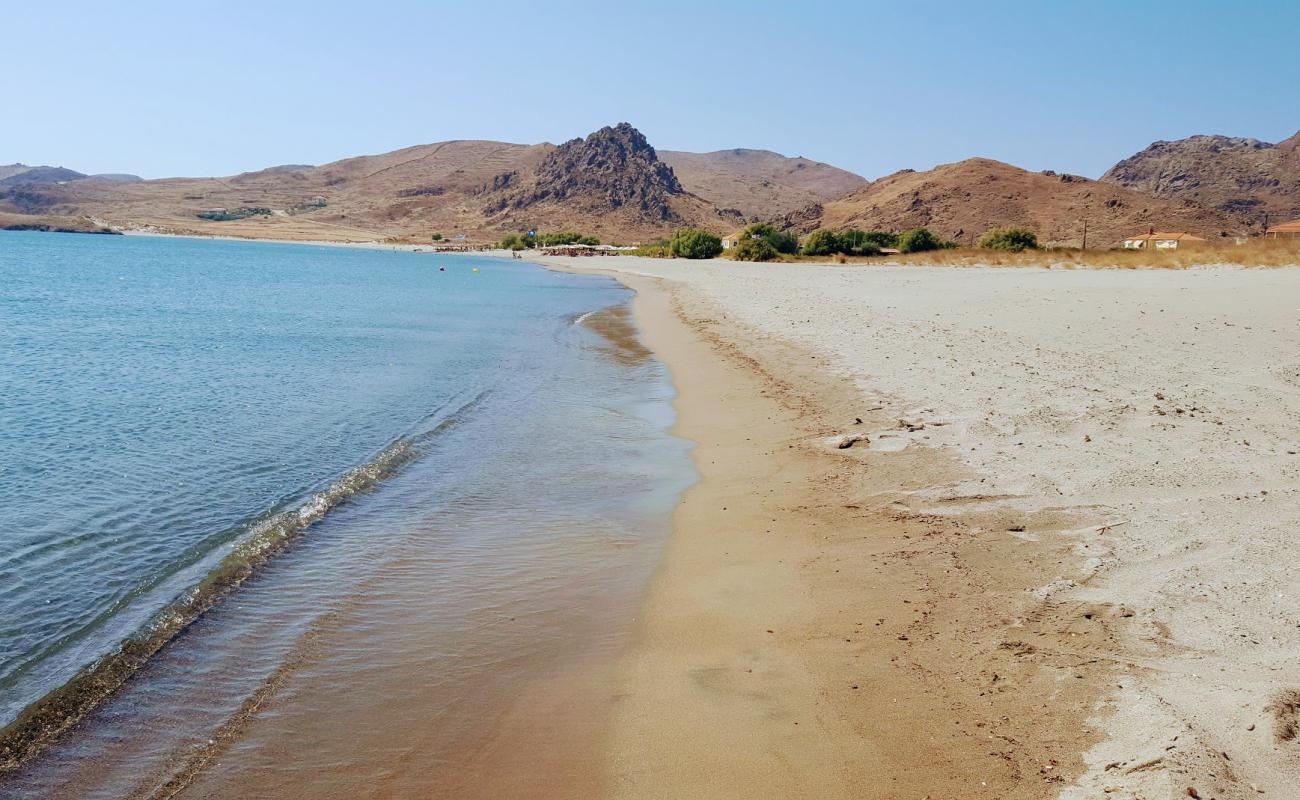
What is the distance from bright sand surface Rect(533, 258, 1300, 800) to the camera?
183 inches

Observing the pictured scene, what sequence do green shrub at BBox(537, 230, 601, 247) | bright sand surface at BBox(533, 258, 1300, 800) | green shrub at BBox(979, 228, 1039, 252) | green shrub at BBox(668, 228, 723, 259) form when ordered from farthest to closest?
1. green shrub at BBox(537, 230, 601, 247)
2. green shrub at BBox(668, 228, 723, 259)
3. green shrub at BBox(979, 228, 1039, 252)
4. bright sand surface at BBox(533, 258, 1300, 800)

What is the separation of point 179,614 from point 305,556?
5.24 feet

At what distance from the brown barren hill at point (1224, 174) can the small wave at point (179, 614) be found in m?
148

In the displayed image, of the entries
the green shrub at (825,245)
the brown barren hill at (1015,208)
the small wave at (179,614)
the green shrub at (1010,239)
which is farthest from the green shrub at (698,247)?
the small wave at (179,614)

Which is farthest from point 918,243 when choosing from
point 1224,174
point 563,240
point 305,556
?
point 1224,174

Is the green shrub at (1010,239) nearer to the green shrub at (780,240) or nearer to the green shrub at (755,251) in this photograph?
the green shrub at (755,251)

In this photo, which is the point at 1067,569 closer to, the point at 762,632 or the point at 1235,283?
the point at 762,632

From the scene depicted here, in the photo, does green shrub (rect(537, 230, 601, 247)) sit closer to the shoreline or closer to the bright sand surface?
the bright sand surface

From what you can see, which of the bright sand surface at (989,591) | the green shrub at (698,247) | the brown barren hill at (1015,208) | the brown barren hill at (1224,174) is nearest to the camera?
the bright sand surface at (989,591)

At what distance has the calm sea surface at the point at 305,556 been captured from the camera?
5.48 m

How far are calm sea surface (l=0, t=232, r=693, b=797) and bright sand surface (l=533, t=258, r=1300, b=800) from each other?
112 centimetres

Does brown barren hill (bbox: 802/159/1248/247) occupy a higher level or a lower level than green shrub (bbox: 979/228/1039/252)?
higher

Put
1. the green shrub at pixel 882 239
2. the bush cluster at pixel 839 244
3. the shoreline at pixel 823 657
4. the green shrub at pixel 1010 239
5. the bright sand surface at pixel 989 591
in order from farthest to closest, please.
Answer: the green shrub at pixel 882 239 < the bush cluster at pixel 839 244 < the green shrub at pixel 1010 239 < the shoreline at pixel 823 657 < the bright sand surface at pixel 989 591

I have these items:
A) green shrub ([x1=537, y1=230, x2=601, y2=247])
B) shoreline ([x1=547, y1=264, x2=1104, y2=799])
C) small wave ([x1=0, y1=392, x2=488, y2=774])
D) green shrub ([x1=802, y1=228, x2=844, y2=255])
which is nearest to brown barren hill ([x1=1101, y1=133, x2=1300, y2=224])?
green shrub ([x1=802, y1=228, x2=844, y2=255])
